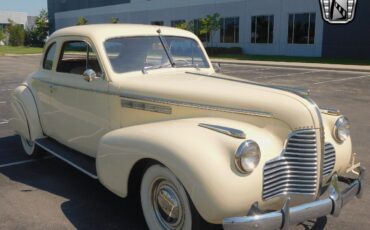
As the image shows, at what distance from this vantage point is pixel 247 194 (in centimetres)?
310

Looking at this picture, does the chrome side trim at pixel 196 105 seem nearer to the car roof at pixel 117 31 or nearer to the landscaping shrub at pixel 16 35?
the car roof at pixel 117 31

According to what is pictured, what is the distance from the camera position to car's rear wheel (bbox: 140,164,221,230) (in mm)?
3281

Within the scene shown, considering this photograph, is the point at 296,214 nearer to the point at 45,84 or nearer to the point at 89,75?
the point at 89,75

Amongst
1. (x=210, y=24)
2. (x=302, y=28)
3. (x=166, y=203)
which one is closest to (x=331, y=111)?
(x=166, y=203)

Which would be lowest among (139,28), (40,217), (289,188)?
(40,217)

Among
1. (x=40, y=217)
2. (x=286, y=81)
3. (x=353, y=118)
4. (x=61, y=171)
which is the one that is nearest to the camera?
(x=40, y=217)

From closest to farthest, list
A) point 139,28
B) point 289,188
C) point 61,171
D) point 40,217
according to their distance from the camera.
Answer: point 289,188, point 40,217, point 139,28, point 61,171

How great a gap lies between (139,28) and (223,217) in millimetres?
2807

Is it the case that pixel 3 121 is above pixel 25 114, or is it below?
below

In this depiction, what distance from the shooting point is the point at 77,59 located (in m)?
5.46

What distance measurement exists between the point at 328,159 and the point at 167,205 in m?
1.44

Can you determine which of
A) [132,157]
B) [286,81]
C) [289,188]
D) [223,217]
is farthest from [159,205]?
[286,81]

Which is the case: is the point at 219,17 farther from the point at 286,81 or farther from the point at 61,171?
the point at 61,171

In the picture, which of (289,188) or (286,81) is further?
(286,81)
